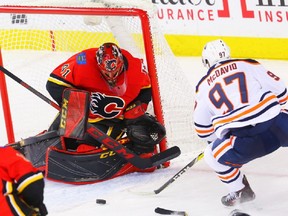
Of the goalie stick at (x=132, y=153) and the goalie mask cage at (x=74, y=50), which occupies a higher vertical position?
the goalie mask cage at (x=74, y=50)

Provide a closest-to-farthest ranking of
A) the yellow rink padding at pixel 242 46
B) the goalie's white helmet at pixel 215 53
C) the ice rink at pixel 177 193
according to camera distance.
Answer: the goalie's white helmet at pixel 215 53, the ice rink at pixel 177 193, the yellow rink padding at pixel 242 46

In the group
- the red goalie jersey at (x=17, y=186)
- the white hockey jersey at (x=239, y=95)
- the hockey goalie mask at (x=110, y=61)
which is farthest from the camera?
the hockey goalie mask at (x=110, y=61)

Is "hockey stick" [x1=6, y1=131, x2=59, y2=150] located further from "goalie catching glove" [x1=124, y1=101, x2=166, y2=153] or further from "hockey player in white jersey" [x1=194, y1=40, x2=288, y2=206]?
"hockey player in white jersey" [x1=194, y1=40, x2=288, y2=206]

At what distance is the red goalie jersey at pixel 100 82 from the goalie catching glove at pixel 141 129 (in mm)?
48

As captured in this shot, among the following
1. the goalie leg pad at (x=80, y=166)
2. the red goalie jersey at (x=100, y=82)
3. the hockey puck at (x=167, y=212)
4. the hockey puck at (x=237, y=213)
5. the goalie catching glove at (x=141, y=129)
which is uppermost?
the red goalie jersey at (x=100, y=82)

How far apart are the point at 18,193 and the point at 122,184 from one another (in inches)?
53.6

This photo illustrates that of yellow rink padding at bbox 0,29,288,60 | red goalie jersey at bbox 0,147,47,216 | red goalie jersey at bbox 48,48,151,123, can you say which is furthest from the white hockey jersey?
yellow rink padding at bbox 0,29,288,60

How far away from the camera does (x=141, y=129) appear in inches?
159

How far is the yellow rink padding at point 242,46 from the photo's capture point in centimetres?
595

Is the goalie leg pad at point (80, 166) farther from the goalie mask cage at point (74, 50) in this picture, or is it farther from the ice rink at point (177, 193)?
the goalie mask cage at point (74, 50)

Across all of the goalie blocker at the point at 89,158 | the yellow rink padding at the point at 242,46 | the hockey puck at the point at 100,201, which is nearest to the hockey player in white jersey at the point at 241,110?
the hockey puck at the point at 100,201

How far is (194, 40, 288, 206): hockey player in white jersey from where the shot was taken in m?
3.21

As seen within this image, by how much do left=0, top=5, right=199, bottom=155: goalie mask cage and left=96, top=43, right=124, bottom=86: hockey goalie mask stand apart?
0.19 m

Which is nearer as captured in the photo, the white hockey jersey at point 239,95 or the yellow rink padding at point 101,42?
the white hockey jersey at point 239,95
